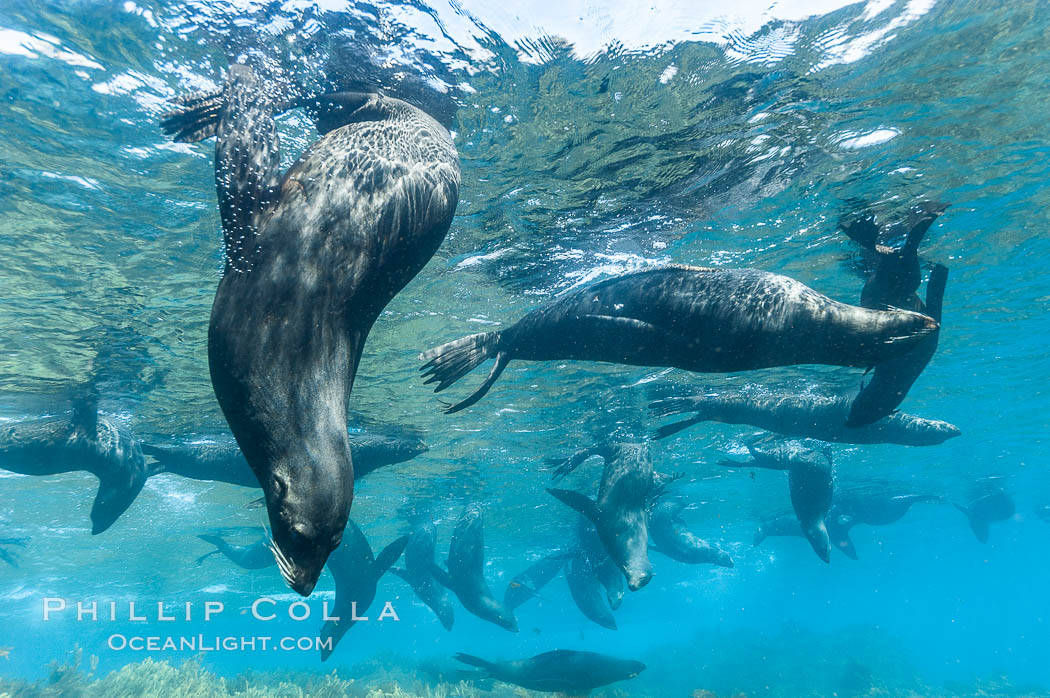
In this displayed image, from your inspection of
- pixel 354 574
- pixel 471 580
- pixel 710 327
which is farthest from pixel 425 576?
pixel 710 327

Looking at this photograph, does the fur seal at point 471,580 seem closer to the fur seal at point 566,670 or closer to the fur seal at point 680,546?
the fur seal at point 566,670

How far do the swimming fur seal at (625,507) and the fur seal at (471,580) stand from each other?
678cm

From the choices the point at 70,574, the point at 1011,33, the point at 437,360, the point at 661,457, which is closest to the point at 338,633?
the point at 437,360

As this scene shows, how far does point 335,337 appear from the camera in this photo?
78.5 inches

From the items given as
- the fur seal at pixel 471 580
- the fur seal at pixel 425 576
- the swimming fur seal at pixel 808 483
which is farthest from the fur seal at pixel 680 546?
the fur seal at pixel 425 576

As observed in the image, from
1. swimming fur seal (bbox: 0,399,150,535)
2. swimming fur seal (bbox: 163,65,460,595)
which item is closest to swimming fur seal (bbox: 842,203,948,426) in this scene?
swimming fur seal (bbox: 163,65,460,595)

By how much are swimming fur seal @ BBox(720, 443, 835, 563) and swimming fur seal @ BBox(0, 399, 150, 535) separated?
14336 millimetres

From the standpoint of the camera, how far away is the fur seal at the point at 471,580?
16.7m

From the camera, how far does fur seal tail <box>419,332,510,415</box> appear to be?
185 inches

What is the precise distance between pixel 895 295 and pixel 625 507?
6470 millimetres

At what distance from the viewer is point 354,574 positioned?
1414cm

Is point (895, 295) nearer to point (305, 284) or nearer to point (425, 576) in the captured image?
point (305, 284)

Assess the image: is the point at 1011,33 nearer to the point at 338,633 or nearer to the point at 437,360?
the point at 437,360

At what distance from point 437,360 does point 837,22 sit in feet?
18.1
